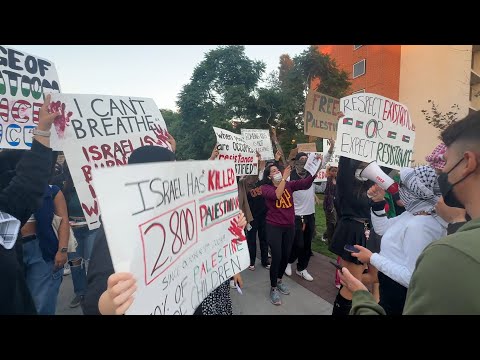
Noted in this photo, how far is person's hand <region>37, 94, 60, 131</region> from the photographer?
1.99 meters

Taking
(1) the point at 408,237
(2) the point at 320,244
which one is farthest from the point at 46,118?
(2) the point at 320,244

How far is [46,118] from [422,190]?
9.69 feet

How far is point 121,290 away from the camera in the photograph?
100 centimetres

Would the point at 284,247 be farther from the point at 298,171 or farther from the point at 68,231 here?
the point at 68,231

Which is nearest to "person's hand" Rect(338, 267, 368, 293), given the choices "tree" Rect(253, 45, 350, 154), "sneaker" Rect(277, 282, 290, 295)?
"sneaker" Rect(277, 282, 290, 295)

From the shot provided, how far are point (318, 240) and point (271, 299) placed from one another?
12.1 ft

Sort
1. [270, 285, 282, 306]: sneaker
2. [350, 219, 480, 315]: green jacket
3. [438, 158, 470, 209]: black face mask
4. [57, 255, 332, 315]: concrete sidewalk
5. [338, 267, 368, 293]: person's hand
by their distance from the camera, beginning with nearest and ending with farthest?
[350, 219, 480, 315]: green jacket → [438, 158, 470, 209]: black face mask → [338, 267, 368, 293]: person's hand → [57, 255, 332, 315]: concrete sidewalk → [270, 285, 282, 306]: sneaker

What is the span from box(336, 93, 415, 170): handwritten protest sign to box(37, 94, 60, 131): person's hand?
8.93 feet

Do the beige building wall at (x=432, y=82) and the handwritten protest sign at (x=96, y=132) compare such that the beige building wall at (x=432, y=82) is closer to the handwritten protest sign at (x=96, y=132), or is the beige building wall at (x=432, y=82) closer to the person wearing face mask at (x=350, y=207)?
the person wearing face mask at (x=350, y=207)

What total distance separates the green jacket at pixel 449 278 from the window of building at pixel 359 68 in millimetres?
26768

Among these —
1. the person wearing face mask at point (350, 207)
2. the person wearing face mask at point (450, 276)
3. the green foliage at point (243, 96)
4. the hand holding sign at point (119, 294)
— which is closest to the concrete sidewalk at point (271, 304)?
the person wearing face mask at point (350, 207)

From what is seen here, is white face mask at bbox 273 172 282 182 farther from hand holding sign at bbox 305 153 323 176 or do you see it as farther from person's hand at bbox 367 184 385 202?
person's hand at bbox 367 184 385 202

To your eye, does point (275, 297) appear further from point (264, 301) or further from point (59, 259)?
point (59, 259)

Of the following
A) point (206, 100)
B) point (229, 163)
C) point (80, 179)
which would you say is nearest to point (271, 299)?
point (229, 163)
